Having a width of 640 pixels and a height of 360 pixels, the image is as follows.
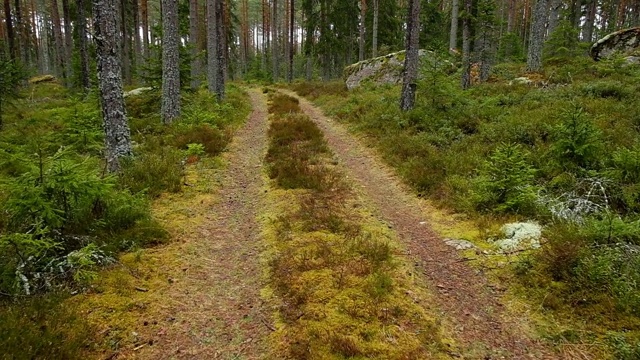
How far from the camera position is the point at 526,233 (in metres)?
5.80

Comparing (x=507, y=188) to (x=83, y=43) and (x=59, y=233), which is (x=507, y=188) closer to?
(x=59, y=233)

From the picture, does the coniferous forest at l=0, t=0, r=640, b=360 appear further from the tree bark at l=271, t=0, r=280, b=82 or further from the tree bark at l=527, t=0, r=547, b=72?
the tree bark at l=271, t=0, r=280, b=82

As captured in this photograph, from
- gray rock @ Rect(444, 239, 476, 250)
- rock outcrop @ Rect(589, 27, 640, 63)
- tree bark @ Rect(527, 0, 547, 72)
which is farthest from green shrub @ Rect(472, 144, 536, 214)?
rock outcrop @ Rect(589, 27, 640, 63)

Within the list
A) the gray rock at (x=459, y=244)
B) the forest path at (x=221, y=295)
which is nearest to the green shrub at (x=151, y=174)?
the forest path at (x=221, y=295)

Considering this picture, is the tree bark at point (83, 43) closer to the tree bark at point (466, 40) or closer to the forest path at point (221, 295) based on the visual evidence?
the forest path at point (221, 295)

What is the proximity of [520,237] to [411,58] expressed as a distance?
9082 millimetres

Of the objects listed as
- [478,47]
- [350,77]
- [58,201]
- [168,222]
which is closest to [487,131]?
[168,222]

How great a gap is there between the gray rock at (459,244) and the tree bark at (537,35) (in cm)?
1427

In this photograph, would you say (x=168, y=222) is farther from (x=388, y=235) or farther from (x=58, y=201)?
(x=388, y=235)

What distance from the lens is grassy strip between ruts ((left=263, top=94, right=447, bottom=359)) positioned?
3.73 meters

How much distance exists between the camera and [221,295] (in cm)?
466

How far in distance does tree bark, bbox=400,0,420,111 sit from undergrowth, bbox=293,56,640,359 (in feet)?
1.59

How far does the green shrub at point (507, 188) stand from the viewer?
6516 mm

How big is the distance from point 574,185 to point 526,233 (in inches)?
78.4
